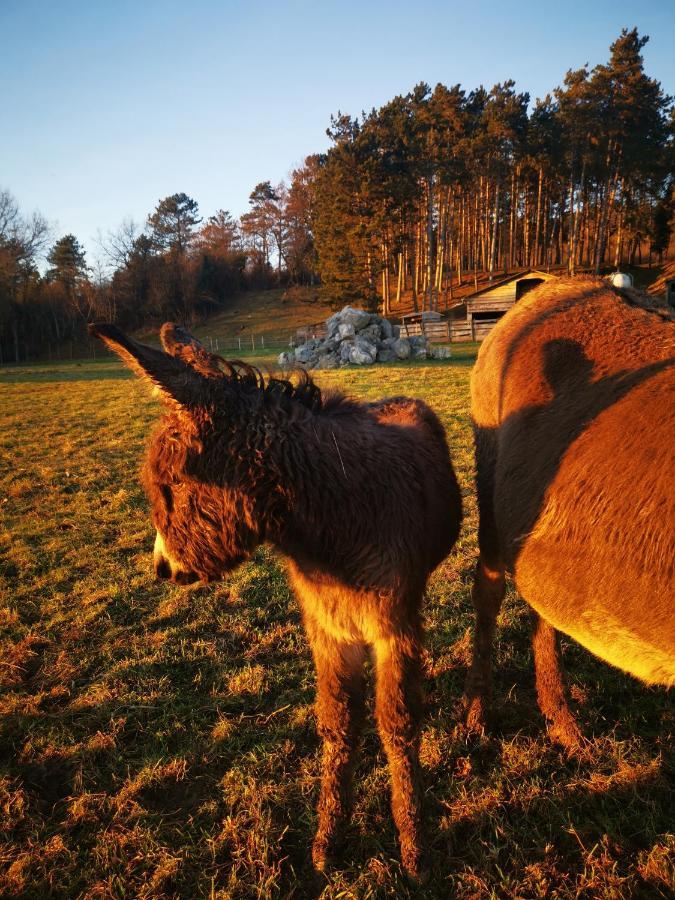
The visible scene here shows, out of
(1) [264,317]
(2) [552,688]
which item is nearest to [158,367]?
(2) [552,688]

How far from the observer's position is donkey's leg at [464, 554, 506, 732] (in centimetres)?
333

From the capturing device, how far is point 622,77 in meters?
40.0

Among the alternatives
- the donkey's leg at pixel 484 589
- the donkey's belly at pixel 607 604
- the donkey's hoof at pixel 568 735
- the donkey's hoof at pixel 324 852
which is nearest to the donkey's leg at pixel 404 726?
the donkey's hoof at pixel 324 852

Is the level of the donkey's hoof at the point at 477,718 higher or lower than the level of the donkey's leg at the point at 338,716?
lower

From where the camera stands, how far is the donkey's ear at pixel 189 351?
2.25 meters

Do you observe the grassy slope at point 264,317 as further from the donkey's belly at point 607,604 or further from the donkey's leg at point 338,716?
the donkey's belly at point 607,604

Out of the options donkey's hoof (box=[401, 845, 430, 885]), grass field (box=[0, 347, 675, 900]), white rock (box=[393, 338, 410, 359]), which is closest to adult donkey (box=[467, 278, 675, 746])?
grass field (box=[0, 347, 675, 900])

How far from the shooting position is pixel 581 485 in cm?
217

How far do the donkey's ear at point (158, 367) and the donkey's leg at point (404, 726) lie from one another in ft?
5.28

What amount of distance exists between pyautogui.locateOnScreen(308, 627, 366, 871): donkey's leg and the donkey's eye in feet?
3.62

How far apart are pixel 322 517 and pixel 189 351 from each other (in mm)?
1054

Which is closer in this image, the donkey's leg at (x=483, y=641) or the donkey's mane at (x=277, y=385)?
the donkey's mane at (x=277, y=385)

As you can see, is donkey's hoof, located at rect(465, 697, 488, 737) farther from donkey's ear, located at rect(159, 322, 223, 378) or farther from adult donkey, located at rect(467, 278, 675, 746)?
donkey's ear, located at rect(159, 322, 223, 378)

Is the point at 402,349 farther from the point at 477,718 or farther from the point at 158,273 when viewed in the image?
the point at 158,273
